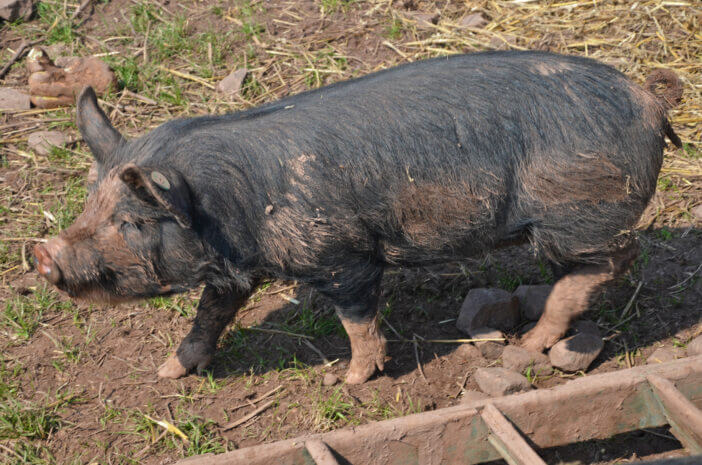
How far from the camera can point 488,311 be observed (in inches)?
176

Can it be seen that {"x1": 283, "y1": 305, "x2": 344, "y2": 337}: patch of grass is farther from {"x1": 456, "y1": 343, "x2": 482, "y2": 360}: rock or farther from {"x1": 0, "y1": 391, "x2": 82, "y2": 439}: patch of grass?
{"x1": 0, "y1": 391, "x2": 82, "y2": 439}: patch of grass

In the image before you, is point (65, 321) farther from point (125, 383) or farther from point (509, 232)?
point (509, 232)

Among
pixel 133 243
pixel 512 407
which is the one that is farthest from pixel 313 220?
pixel 512 407

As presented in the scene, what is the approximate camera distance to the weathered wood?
3.07 m

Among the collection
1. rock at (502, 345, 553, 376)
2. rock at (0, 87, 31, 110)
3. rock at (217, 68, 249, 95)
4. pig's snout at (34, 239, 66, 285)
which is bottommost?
rock at (502, 345, 553, 376)

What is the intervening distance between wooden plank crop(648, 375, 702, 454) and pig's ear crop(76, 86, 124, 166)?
269 cm

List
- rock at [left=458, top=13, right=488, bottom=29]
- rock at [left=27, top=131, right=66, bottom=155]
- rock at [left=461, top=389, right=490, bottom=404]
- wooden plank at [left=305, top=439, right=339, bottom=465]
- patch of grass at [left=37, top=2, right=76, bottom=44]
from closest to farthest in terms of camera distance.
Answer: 1. wooden plank at [left=305, top=439, right=339, bottom=465]
2. rock at [left=461, top=389, right=490, bottom=404]
3. rock at [left=27, top=131, right=66, bottom=155]
4. rock at [left=458, top=13, right=488, bottom=29]
5. patch of grass at [left=37, top=2, right=76, bottom=44]

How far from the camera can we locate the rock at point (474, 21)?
676 cm

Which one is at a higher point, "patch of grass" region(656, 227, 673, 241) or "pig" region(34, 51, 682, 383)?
"pig" region(34, 51, 682, 383)

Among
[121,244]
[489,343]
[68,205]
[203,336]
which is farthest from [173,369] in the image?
[68,205]

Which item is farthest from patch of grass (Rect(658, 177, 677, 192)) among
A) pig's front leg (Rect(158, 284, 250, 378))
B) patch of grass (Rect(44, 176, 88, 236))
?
patch of grass (Rect(44, 176, 88, 236))

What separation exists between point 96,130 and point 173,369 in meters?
1.36

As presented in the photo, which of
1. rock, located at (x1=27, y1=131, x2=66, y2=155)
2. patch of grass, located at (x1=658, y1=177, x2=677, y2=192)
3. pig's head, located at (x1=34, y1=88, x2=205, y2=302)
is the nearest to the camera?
pig's head, located at (x1=34, y1=88, x2=205, y2=302)

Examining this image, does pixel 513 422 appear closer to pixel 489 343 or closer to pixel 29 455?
pixel 489 343
